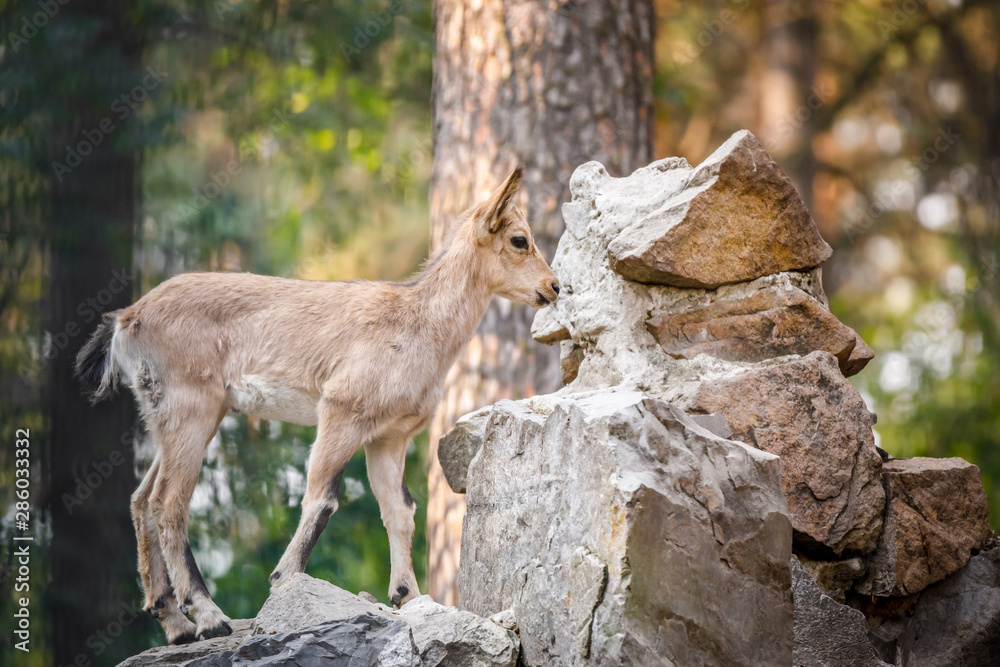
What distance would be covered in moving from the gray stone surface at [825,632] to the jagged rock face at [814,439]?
31cm

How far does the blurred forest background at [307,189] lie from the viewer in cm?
952

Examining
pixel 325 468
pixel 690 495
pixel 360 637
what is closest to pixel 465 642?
pixel 360 637

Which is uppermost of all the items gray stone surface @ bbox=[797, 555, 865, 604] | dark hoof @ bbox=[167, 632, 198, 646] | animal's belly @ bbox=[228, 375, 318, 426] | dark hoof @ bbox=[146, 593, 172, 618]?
animal's belly @ bbox=[228, 375, 318, 426]

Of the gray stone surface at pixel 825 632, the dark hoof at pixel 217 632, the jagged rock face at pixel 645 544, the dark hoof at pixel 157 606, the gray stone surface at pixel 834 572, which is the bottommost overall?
the dark hoof at pixel 217 632

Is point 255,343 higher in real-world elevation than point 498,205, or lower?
lower

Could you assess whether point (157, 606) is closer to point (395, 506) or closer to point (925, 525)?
point (395, 506)

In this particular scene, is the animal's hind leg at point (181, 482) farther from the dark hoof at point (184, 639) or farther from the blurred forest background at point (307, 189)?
the blurred forest background at point (307, 189)

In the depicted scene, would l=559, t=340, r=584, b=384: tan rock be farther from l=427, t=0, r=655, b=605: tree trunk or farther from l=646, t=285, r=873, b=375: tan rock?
l=427, t=0, r=655, b=605: tree trunk

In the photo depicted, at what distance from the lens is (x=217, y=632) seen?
16.4 feet

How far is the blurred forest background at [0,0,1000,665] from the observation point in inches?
375

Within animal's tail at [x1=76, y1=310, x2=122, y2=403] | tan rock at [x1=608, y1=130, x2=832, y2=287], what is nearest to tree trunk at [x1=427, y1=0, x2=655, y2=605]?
tan rock at [x1=608, y1=130, x2=832, y2=287]

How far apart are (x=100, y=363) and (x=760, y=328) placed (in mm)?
3822

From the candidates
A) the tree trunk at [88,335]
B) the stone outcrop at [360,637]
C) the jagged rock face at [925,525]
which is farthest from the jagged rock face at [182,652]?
the tree trunk at [88,335]

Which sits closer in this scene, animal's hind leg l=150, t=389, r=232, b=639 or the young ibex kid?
animal's hind leg l=150, t=389, r=232, b=639
